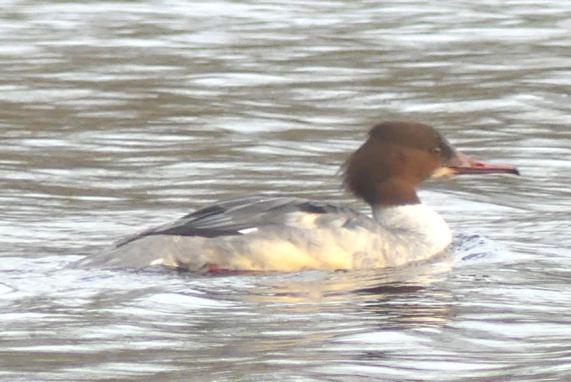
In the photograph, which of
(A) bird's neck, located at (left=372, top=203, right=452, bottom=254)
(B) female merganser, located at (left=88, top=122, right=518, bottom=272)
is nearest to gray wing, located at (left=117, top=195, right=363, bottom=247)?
(B) female merganser, located at (left=88, top=122, right=518, bottom=272)

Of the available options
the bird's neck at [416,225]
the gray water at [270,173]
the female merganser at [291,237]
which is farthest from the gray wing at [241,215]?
the bird's neck at [416,225]

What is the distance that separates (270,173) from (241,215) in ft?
10.1

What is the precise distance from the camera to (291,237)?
398 inches

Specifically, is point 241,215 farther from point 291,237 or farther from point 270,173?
point 270,173

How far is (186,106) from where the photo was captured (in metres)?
15.5

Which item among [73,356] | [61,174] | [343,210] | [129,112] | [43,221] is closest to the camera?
[73,356]

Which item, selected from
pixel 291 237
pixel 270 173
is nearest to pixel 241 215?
pixel 291 237

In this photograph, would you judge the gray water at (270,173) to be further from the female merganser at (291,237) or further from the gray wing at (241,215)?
the gray wing at (241,215)

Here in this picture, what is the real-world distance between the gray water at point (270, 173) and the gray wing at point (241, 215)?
0.92ft

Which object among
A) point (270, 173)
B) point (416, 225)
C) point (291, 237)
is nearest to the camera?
point (291, 237)

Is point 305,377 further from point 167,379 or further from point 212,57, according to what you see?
point 212,57

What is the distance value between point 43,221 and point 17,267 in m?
1.50

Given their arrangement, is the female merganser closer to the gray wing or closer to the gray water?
the gray wing

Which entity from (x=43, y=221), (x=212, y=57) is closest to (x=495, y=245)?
(x=43, y=221)
